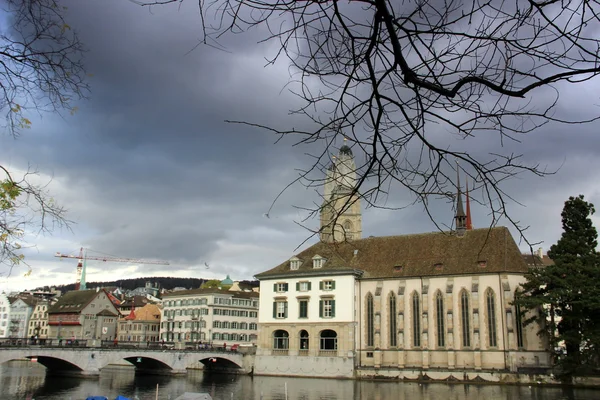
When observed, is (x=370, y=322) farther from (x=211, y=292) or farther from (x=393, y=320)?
(x=211, y=292)

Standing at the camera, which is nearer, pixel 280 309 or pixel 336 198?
pixel 336 198

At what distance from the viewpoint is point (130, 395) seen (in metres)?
36.5

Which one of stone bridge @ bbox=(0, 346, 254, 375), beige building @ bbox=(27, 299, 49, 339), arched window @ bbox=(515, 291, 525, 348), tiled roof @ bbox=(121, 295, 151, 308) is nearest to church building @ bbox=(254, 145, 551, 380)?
arched window @ bbox=(515, 291, 525, 348)

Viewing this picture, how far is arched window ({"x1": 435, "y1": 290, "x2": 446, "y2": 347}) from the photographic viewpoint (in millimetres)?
47844

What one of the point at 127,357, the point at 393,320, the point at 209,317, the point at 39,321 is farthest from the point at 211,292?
the point at 39,321

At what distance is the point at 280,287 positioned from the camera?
53.7 meters

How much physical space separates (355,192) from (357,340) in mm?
47925

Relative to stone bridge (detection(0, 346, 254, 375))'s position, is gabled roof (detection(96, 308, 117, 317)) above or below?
above

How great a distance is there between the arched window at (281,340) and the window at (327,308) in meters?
3.91

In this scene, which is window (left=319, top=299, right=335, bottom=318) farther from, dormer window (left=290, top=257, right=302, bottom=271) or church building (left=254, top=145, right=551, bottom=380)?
dormer window (left=290, top=257, right=302, bottom=271)

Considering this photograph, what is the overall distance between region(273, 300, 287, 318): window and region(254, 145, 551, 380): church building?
97 mm

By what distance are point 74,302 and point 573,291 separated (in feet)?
256

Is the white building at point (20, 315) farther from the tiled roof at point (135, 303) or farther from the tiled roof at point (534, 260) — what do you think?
the tiled roof at point (534, 260)

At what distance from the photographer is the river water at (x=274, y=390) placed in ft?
110
